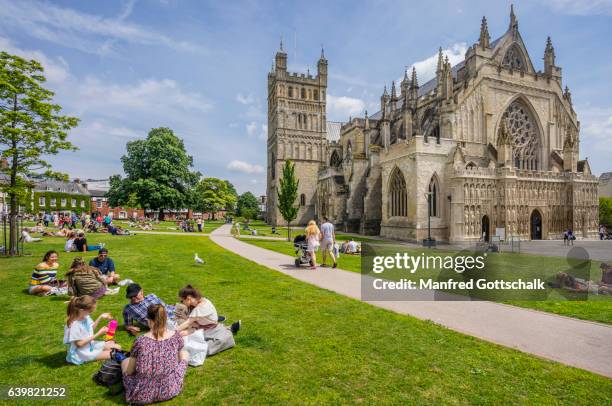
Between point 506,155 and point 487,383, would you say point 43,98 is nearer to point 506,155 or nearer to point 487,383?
point 487,383

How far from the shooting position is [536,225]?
1116 inches

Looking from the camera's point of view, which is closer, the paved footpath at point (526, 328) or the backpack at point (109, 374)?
the backpack at point (109, 374)

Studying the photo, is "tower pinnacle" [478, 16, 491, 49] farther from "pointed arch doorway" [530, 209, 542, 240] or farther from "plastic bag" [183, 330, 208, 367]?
"plastic bag" [183, 330, 208, 367]

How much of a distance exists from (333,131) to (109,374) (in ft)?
194

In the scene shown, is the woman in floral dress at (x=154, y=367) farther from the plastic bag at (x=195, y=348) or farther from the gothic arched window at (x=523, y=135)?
the gothic arched window at (x=523, y=135)

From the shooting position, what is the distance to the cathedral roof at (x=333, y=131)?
59312 millimetres

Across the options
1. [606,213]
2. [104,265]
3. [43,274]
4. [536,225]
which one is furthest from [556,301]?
[606,213]

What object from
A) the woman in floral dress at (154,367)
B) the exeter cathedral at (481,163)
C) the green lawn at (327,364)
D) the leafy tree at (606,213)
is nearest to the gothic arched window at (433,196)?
the exeter cathedral at (481,163)

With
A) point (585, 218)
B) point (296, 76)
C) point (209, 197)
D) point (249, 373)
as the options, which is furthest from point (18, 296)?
point (209, 197)

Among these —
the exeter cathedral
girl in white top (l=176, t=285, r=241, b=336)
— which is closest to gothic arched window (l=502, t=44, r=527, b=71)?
the exeter cathedral

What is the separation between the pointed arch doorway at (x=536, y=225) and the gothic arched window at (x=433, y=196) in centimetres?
929

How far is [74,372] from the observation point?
4.43 metres

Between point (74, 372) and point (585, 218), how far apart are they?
3823cm

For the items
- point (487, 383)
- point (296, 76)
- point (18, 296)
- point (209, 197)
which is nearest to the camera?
point (487, 383)
